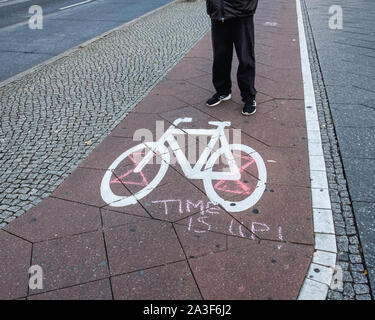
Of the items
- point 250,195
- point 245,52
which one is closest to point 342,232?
point 250,195

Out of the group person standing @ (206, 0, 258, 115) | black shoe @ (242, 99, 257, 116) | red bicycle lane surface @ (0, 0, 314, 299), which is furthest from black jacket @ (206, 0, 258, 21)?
red bicycle lane surface @ (0, 0, 314, 299)

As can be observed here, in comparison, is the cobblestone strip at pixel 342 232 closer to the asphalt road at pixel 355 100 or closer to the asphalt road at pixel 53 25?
the asphalt road at pixel 355 100

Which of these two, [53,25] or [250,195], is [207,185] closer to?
[250,195]

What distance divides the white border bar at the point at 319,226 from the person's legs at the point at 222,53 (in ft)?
3.72

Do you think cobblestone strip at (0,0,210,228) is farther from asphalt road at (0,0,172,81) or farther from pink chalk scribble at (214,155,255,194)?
pink chalk scribble at (214,155,255,194)

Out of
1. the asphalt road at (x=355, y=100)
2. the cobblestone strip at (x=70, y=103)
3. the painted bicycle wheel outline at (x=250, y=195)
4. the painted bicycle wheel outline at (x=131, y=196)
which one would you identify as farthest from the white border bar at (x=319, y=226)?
the cobblestone strip at (x=70, y=103)

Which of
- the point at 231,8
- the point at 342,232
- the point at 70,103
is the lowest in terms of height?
the point at 342,232

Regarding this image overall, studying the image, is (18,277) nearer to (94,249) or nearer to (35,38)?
(94,249)

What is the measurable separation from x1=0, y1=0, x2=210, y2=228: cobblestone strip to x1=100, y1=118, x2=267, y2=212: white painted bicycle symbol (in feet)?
2.01

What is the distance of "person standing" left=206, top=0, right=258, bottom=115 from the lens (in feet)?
13.6

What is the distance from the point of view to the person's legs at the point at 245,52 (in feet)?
14.0

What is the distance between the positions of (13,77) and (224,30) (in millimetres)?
4170

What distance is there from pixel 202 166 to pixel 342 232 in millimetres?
1422

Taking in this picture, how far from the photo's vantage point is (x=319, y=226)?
2.82 m
